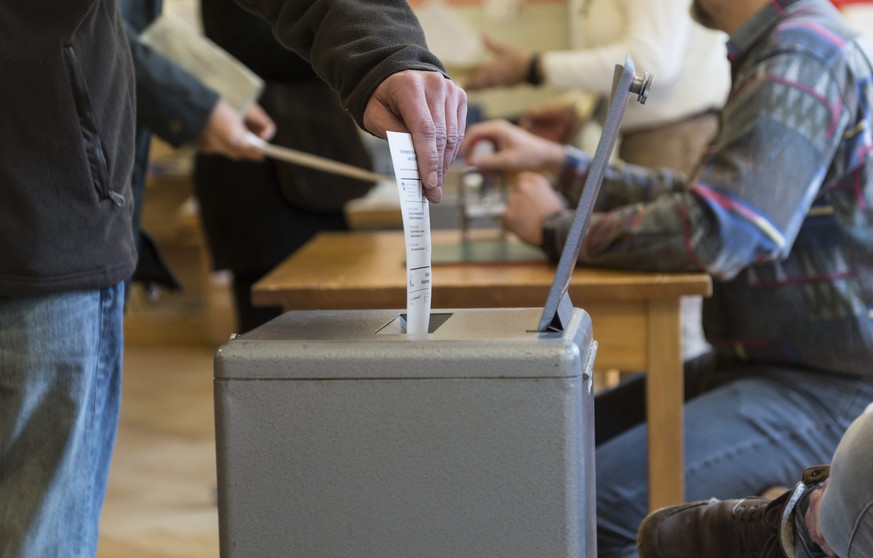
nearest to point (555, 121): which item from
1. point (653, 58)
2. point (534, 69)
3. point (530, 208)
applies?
point (534, 69)

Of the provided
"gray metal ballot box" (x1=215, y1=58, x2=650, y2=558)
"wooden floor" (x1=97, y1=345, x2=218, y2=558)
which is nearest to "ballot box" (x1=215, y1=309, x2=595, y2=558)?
"gray metal ballot box" (x1=215, y1=58, x2=650, y2=558)

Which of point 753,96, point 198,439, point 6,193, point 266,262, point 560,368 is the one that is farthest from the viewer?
point 198,439

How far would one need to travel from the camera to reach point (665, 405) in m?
1.55

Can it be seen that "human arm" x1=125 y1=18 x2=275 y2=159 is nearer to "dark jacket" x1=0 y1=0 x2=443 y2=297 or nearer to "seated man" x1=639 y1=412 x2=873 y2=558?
"dark jacket" x1=0 y1=0 x2=443 y2=297

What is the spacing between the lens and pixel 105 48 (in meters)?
1.07

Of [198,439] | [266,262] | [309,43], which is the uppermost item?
[309,43]

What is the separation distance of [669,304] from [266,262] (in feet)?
3.57

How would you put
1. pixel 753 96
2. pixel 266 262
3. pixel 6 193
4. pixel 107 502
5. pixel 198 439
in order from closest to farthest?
pixel 6 193
pixel 753 96
pixel 266 262
pixel 107 502
pixel 198 439

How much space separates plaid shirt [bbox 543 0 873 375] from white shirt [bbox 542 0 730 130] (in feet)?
2.48

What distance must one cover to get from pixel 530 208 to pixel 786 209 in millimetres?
432

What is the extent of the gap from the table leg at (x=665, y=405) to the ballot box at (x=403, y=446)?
2.32ft

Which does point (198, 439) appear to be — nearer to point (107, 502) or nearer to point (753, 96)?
point (107, 502)

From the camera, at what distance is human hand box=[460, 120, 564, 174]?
6.54ft

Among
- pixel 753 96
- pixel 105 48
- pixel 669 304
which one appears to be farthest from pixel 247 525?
pixel 753 96
